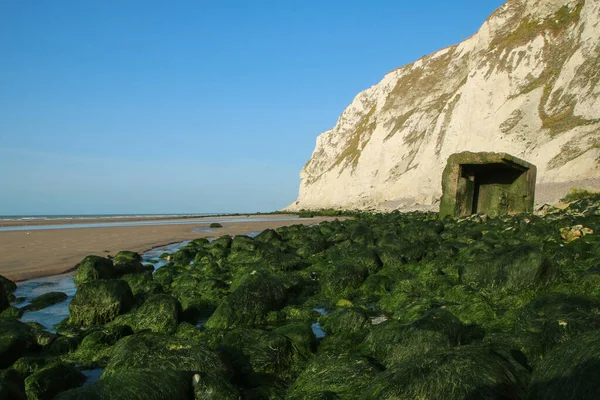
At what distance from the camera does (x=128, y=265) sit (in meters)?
11.4

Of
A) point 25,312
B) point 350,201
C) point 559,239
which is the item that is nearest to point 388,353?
point 25,312

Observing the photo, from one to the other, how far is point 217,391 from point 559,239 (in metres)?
9.24

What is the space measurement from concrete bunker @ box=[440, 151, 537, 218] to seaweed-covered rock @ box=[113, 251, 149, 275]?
12.7 meters

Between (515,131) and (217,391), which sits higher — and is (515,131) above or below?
above

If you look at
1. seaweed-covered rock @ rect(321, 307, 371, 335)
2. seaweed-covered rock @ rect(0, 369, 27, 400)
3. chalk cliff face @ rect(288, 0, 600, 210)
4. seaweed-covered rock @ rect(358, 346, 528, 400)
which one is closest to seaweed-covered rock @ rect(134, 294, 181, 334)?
seaweed-covered rock @ rect(321, 307, 371, 335)

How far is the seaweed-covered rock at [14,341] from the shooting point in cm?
529

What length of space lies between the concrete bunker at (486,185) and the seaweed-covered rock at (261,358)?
15291 mm

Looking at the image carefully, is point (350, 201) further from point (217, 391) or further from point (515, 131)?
point (217, 391)

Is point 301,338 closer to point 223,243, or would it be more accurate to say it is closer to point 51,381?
point 51,381

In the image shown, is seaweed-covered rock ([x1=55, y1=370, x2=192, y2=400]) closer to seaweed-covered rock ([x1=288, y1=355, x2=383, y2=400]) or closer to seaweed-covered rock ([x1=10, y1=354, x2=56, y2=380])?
seaweed-covered rock ([x1=288, y1=355, x2=383, y2=400])

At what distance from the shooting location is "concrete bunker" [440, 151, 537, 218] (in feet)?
61.5

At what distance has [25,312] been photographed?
776cm

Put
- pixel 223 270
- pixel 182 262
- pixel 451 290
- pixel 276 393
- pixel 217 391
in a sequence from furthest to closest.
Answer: pixel 182 262 → pixel 223 270 → pixel 451 290 → pixel 276 393 → pixel 217 391

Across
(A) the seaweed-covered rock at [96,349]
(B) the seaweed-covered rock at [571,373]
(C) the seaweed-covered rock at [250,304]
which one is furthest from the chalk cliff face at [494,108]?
(A) the seaweed-covered rock at [96,349]
